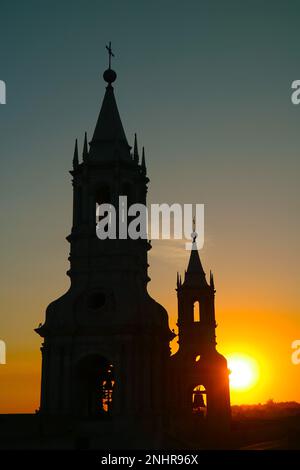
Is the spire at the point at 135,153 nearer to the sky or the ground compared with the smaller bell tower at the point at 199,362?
nearer to the sky

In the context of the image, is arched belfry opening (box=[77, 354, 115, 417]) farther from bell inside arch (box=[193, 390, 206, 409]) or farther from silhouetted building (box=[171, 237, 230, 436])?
bell inside arch (box=[193, 390, 206, 409])

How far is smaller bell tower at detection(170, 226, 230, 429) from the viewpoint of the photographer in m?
51.0

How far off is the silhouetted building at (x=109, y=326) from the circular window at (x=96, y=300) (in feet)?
0.20

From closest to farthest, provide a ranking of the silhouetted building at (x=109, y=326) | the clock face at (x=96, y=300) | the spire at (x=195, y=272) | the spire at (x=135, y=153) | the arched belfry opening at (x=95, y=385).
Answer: the silhouetted building at (x=109, y=326)
the arched belfry opening at (x=95, y=385)
the clock face at (x=96, y=300)
the spire at (x=135, y=153)
the spire at (x=195, y=272)

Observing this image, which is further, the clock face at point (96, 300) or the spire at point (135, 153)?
the spire at point (135, 153)

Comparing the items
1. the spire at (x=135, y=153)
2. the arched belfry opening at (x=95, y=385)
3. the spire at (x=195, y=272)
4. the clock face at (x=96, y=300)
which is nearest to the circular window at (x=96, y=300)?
the clock face at (x=96, y=300)

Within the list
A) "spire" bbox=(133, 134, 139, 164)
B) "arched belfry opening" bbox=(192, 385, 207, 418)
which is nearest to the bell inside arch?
"arched belfry opening" bbox=(192, 385, 207, 418)

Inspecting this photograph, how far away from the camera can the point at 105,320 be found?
130ft

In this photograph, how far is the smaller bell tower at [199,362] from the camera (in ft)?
167

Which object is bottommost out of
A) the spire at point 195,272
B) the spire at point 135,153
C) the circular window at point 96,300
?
the circular window at point 96,300

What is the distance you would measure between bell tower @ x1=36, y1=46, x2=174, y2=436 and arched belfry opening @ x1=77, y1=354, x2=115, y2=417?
0.06 meters

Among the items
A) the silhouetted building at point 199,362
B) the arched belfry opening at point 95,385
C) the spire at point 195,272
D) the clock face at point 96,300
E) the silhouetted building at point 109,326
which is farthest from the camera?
the spire at point 195,272

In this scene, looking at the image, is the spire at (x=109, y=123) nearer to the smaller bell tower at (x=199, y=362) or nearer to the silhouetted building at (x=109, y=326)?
the silhouetted building at (x=109, y=326)

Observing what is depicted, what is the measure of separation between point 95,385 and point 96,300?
16.9 feet
